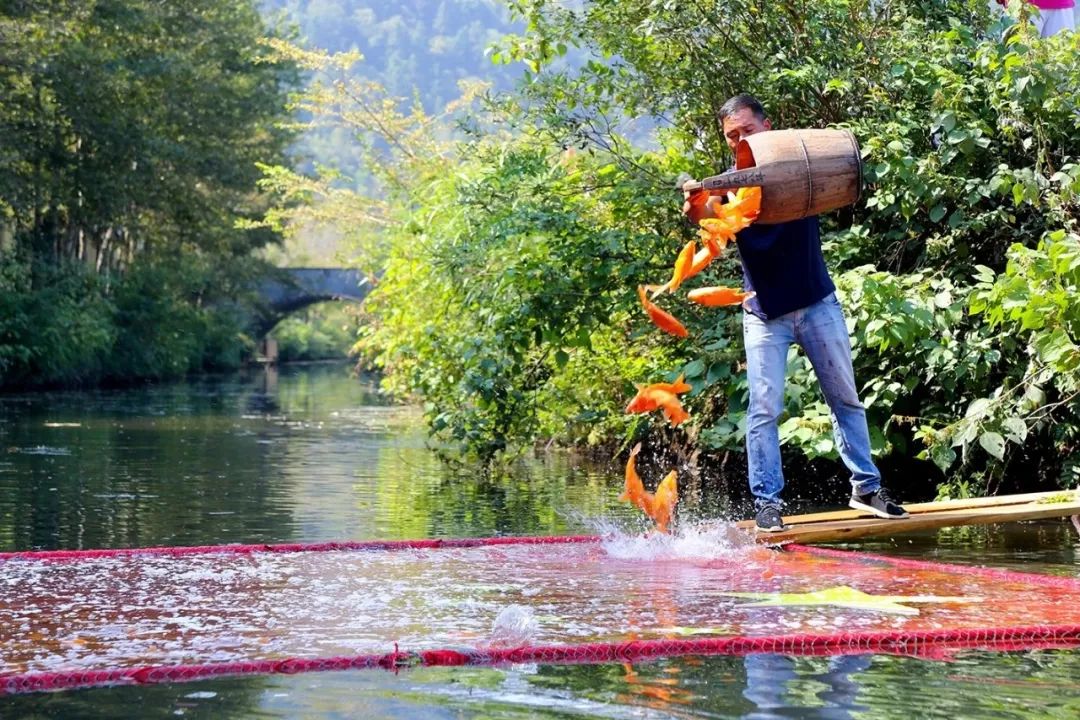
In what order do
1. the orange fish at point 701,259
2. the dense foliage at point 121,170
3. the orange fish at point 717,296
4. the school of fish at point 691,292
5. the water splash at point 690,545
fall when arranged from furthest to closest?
the dense foliage at point 121,170, the orange fish at point 717,296, the orange fish at point 701,259, the water splash at point 690,545, the school of fish at point 691,292

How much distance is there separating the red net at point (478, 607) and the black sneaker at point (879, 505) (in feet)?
0.85

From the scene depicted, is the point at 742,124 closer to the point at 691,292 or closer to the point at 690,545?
the point at 691,292

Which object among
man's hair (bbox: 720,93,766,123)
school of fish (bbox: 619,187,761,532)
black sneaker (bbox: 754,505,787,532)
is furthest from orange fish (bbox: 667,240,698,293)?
black sneaker (bbox: 754,505,787,532)

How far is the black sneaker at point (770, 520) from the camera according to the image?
24.7 feet

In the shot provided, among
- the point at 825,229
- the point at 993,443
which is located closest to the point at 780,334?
the point at 993,443

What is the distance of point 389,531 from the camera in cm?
961

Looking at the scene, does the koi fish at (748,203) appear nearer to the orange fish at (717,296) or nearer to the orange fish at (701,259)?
the orange fish at (701,259)

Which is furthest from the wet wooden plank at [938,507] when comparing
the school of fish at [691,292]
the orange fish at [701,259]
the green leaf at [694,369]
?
the green leaf at [694,369]

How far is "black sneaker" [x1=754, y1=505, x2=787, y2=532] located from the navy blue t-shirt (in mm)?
909

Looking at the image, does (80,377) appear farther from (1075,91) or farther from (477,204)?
(1075,91)

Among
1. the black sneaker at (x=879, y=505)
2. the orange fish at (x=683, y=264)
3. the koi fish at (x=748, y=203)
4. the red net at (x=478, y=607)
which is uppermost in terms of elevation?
the koi fish at (x=748, y=203)

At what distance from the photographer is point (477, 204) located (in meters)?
12.4

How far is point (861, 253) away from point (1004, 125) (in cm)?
145

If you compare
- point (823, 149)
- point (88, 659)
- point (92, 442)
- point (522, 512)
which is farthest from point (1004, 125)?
point (92, 442)
